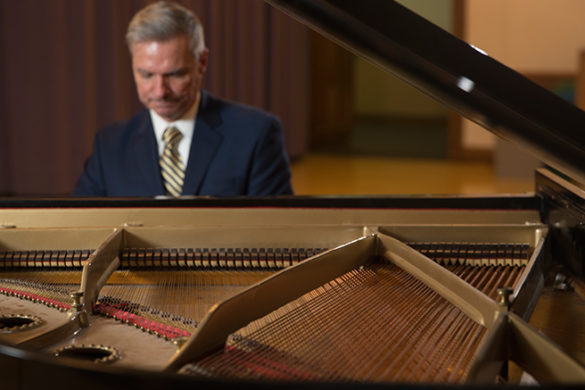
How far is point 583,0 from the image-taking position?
711cm

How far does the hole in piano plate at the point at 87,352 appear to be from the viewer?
1.36 m

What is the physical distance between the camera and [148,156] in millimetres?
2773

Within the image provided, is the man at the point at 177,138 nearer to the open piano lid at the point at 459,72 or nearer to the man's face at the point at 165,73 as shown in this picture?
the man's face at the point at 165,73

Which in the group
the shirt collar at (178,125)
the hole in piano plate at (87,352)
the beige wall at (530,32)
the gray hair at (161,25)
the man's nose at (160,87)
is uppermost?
the beige wall at (530,32)

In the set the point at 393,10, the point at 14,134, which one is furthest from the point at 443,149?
the point at 393,10

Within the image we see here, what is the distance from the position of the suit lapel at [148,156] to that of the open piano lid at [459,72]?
1.42 m

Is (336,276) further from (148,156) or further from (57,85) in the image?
(57,85)

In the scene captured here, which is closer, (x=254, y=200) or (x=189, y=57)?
(x=254, y=200)

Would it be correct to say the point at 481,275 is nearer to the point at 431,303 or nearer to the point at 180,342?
the point at 431,303

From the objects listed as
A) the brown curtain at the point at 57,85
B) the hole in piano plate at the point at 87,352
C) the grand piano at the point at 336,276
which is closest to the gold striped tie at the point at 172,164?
the grand piano at the point at 336,276

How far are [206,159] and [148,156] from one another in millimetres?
206

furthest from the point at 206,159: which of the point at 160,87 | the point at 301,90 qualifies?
the point at 301,90

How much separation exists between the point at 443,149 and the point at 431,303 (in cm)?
710

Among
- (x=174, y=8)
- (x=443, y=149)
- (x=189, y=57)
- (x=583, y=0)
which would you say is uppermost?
(x=583, y=0)
